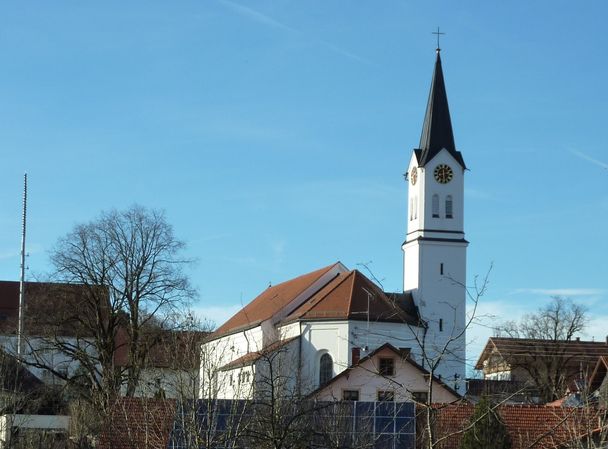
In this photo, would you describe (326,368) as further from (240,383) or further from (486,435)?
(240,383)

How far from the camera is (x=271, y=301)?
250 feet

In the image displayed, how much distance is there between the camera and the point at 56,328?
173 ft

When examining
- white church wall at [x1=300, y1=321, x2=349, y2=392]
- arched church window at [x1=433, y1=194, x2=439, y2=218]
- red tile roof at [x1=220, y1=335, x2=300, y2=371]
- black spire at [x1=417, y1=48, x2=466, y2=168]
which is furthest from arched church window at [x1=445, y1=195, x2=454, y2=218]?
red tile roof at [x1=220, y1=335, x2=300, y2=371]

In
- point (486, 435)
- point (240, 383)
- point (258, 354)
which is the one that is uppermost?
point (258, 354)

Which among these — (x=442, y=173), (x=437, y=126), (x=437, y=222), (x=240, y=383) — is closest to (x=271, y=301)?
(x=437, y=222)

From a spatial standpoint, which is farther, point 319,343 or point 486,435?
point 319,343

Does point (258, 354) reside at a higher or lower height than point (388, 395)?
higher

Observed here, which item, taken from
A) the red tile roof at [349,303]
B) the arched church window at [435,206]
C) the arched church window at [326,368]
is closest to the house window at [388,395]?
the red tile roof at [349,303]

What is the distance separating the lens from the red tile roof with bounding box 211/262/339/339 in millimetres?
70875

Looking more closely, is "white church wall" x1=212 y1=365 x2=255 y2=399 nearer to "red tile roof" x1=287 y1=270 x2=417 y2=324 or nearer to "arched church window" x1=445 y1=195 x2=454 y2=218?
"red tile roof" x1=287 y1=270 x2=417 y2=324

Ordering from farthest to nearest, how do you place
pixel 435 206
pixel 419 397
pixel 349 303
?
1. pixel 435 206
2. pixel 349 303
3. pixel 419 397

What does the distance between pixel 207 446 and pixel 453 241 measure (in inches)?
2066

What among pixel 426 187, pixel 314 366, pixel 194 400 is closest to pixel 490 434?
pixel 194 400

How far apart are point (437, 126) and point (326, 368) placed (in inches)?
623
